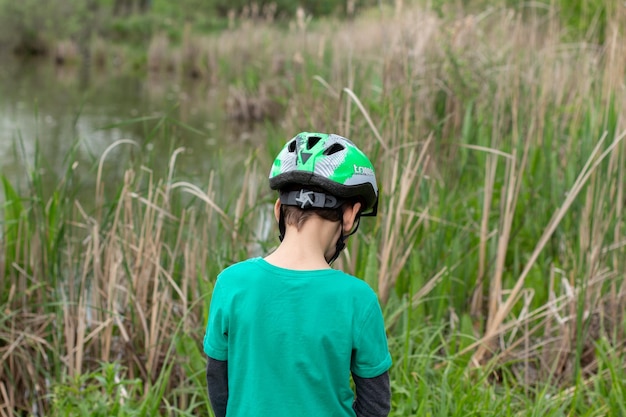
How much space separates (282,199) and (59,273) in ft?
5.63

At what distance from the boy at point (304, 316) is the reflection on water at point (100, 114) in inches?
80.1

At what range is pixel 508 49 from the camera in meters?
4.53

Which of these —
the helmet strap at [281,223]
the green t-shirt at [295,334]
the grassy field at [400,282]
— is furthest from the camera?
the grassy field at [400,282]

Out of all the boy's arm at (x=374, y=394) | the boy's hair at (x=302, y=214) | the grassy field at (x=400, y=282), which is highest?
the boy's hair at (x=302, y=214)

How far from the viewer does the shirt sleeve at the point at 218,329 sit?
1.33 metres

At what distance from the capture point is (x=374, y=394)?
53.7 inches

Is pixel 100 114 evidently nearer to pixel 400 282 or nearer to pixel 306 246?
pixel 400 282

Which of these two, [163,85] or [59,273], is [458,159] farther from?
[163,85]

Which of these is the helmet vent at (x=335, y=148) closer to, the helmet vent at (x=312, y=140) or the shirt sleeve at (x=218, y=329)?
the helmet vent at (x=312, y=140)

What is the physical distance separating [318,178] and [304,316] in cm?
23

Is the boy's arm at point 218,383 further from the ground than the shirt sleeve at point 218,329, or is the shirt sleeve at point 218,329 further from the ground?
the shirt sleeve at point 218,329

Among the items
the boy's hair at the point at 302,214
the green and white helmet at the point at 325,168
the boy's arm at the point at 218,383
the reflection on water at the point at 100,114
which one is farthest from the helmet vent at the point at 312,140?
the reflection on water at the point at 100,114

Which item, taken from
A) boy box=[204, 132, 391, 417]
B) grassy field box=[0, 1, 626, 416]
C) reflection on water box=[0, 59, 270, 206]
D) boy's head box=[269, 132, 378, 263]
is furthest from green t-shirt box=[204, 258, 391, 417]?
reflection on water box=[0, 59, 270, 206]

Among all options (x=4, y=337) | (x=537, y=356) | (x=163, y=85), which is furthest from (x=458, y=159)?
(x=163, y=85)
